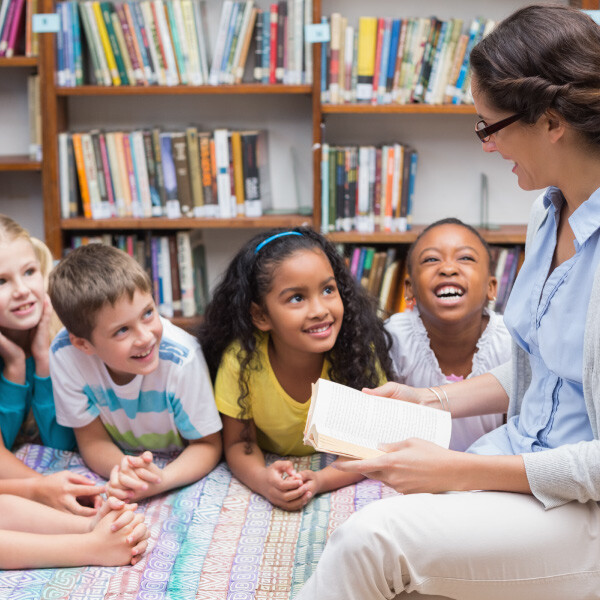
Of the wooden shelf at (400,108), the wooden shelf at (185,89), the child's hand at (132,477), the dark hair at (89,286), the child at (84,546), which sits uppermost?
the wooden shelf at (185,89)

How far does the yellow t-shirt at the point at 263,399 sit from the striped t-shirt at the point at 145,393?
0.04m

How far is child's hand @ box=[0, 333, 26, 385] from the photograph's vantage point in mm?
1856

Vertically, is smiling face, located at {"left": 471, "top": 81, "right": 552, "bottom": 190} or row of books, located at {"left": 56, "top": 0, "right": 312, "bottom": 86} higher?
row of books, located at {"left": 56, "top": 0, "right": 312, "bottom": 86}

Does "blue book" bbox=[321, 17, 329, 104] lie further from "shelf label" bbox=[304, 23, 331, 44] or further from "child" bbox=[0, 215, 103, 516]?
"child" bbox=[0, 215, 103, 516]

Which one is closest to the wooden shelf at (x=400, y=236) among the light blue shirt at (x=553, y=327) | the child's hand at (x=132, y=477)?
the child's hand at (x=132, y=477)

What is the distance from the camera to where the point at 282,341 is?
72.2 inches

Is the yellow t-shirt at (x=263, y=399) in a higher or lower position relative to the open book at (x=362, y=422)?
lower

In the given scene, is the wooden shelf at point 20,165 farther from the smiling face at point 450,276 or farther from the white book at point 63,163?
the smiling face at point 450,276

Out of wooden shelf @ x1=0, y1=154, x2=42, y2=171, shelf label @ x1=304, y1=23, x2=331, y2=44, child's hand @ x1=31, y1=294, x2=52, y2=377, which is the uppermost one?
shelf label @ x1=304, y1=23, x2=331, y2=44

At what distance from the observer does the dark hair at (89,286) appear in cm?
168

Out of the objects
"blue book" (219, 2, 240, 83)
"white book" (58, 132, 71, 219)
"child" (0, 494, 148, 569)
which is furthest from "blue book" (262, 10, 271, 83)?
"child" (0, 494, 148, 569)

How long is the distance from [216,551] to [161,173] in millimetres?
1744

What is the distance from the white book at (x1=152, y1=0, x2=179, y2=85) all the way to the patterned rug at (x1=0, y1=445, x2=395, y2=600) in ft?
5.16

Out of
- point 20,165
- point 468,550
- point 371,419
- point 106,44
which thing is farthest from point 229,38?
point 468,550
